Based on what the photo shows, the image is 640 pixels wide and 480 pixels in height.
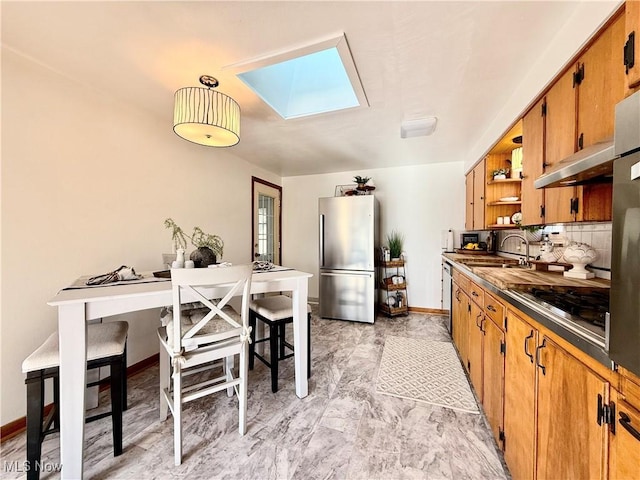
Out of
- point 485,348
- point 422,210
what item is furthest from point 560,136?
point 422,210

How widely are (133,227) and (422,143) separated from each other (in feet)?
10.9

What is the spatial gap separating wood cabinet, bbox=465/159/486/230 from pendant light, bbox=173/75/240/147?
267 cm

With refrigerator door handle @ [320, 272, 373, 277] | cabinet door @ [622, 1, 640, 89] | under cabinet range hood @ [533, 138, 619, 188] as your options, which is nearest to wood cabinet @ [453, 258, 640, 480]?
under cabinet range hood @ [533, 138, 619, 188]

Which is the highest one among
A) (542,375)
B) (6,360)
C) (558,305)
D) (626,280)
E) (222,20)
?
(222,20)

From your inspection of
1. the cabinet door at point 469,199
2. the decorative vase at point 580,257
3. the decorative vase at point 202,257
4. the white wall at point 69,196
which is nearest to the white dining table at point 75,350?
the decorative vase at point 202,257

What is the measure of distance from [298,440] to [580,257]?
205cm

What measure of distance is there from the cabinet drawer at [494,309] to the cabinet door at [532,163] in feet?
2.04

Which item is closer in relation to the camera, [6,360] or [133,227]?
[6,360]

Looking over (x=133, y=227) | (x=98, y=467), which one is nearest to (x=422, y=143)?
(x=133, y=227)

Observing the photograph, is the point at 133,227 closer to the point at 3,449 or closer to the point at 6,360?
the point at 6,360

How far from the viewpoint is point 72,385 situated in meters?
1.25

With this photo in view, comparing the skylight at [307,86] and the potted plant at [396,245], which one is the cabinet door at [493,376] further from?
the potted plant at [396,245]

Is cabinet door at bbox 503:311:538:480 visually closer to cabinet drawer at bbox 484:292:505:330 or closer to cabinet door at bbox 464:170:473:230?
cabinet drawer at bbox 484:292:505:330

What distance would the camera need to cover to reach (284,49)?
1529 millimetres
